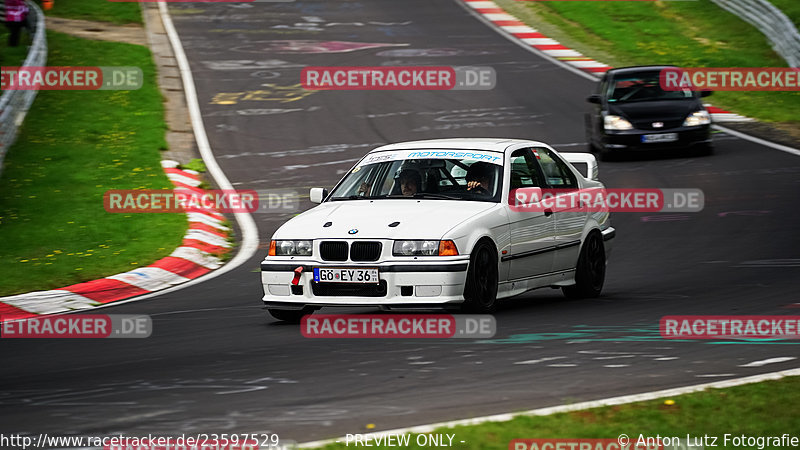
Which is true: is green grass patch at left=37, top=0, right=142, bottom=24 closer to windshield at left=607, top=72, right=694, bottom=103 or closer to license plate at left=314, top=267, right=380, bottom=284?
windshield at left=607, top=72, right=694, bottom=103

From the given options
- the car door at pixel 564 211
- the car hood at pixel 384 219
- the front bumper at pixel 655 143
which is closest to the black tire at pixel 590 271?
the car door at pixel 564 211

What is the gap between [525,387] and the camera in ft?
22.9

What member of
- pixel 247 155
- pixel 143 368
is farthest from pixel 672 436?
pixel 247 155

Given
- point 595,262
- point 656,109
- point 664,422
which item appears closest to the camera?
point 664,422

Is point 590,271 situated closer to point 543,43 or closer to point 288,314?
point 288,314

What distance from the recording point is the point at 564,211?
11.2 metres

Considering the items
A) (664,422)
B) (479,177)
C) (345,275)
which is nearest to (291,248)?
(345,275)

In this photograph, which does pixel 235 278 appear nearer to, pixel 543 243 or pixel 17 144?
pixel 543 243

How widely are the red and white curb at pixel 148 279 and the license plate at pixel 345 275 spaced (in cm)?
317

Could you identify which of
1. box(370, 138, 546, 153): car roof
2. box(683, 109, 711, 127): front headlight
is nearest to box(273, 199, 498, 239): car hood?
box(370, 138, 546, 153): car roof

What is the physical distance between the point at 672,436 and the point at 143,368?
3.63 metres

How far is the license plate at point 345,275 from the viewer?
9375mm

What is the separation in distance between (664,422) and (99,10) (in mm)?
31879

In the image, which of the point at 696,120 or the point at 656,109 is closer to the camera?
the point at 696,120
